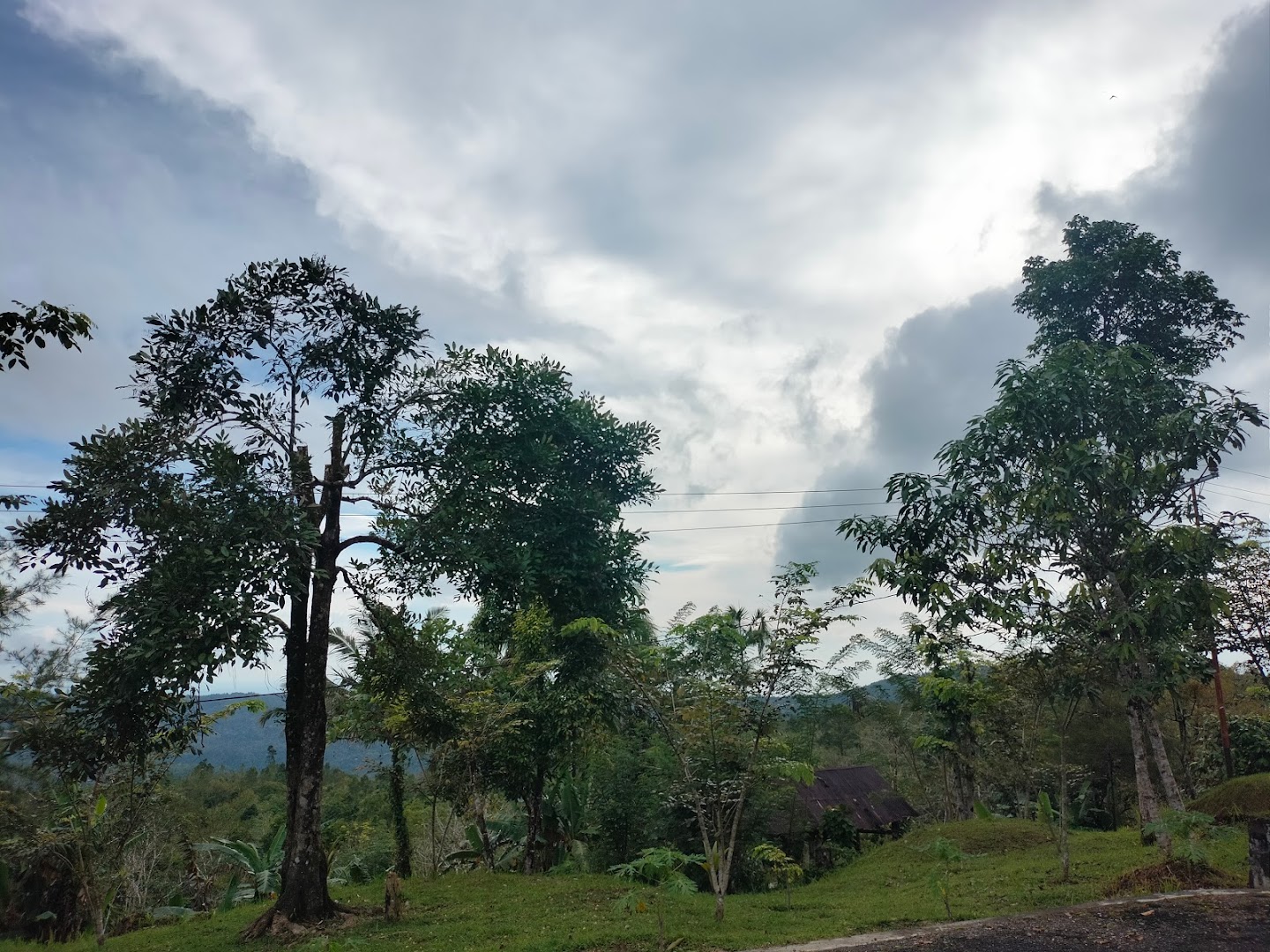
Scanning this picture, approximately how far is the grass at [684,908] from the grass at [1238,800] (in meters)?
1.22

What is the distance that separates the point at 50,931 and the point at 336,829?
9573mm

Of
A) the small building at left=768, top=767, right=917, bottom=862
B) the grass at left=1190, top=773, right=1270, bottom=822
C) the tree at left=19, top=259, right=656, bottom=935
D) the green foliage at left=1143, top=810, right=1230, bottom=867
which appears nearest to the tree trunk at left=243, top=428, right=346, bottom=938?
the tree at left=19, top=259, right=656, bottom=935

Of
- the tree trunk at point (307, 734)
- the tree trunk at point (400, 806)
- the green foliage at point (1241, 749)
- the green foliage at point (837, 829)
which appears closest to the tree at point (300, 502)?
the tree trunk at point (307, 734)

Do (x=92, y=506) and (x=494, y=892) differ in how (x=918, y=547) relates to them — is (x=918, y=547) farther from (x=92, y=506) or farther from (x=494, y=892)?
(x=92, y=506)

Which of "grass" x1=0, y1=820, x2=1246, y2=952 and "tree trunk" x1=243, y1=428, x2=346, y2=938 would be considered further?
"tree trunk" x1=243, y1=428, x2=346, y2=938

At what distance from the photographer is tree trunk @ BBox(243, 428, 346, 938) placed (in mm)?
13320

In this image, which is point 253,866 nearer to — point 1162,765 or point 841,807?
point 841,807

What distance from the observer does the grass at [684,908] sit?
11.3m

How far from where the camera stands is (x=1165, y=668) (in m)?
14.4

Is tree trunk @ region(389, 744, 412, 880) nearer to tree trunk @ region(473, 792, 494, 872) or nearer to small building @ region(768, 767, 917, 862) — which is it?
tree trunk @ region(473, 792, 494, 872)

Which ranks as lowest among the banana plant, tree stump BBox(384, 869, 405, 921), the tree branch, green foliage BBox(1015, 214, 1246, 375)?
the banana plant

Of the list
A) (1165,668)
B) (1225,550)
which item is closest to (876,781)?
(1165,668)

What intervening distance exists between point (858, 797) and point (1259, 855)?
18920 millimetres

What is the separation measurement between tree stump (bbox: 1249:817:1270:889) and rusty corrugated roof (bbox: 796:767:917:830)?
14752mm
